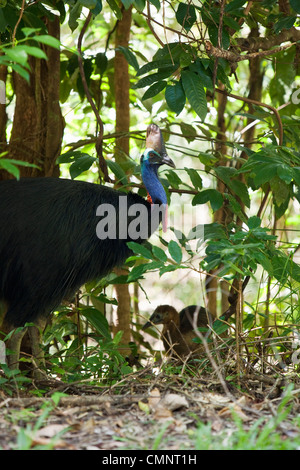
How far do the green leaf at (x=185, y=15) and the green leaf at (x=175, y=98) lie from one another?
36 cm

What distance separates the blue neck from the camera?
375cm

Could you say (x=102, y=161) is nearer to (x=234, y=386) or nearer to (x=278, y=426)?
(x=234, y=386)

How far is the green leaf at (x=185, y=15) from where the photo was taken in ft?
11.0

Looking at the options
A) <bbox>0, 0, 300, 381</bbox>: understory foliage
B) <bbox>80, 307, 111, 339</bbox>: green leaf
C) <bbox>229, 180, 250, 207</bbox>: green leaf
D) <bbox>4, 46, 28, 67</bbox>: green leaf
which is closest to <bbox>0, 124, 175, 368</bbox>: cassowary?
<bbox>0, 0, 300, 381</bbox>: understory foliage

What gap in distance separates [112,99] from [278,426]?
11.4 feet

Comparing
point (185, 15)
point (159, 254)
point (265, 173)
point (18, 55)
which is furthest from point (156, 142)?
point (18, 55)

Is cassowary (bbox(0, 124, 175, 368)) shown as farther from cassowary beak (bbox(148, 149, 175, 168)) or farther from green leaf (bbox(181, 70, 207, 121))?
green leaf (bbox(181, 70, 207, 121))

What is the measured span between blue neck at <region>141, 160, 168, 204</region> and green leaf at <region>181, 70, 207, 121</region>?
2.17 ft

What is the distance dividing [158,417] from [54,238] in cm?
132

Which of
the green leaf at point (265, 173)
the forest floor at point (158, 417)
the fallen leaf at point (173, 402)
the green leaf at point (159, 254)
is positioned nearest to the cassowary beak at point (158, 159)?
the green leaf at point (265, 173)

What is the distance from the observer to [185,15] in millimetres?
3346

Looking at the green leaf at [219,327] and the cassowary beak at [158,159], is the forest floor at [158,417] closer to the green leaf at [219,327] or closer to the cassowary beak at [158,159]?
the green leaf at [219,327]

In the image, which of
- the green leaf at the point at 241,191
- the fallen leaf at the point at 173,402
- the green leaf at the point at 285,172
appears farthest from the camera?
the green leaf at the point at 241,191

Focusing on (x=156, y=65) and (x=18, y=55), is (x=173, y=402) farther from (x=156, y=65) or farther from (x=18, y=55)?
(x=156, y=65)
